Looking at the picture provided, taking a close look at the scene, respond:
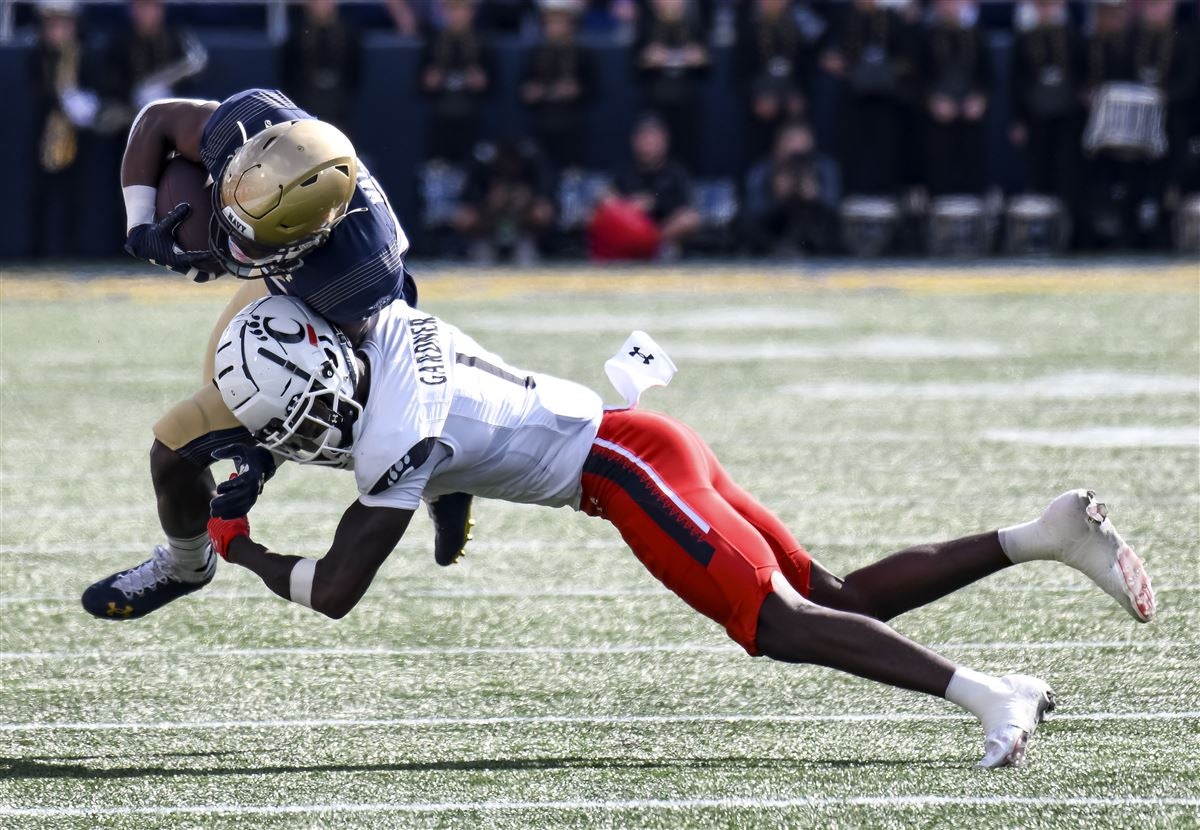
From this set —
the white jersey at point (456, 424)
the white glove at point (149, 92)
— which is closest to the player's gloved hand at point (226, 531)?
the white jersey at point (456, 424)

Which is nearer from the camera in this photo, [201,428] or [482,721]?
[482,721]

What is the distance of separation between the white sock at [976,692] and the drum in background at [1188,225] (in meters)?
9.95

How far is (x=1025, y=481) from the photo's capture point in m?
6.25

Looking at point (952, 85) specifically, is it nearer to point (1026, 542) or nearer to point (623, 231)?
point (623, 231)

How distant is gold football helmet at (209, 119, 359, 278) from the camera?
371cm

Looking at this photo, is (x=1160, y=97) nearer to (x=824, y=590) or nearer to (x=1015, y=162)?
(x=1015, y=162)

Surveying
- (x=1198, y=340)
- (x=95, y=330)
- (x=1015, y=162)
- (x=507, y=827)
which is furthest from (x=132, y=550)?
(x=1015, y=162)

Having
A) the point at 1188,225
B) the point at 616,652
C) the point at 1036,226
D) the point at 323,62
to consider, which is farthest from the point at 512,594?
the point at 1188,225

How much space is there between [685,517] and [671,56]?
932 centimetres

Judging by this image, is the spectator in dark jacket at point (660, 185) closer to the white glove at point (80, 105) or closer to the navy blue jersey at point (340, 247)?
the white glove at point (80, 105)

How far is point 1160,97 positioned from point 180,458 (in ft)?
32.3

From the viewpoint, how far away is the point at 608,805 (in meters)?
3.37

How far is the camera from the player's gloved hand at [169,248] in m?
3.96

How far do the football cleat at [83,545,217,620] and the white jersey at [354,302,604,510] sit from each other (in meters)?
0.64
